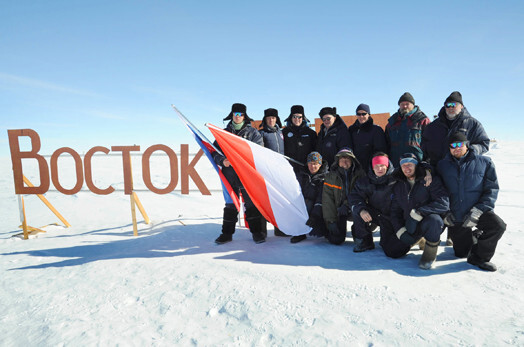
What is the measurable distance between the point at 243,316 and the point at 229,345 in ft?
1.04

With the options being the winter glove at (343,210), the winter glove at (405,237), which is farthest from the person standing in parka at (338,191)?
the winter glove at (405,237)

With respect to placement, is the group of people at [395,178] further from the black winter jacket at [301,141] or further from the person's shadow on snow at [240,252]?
the person's shadow on snow at [240,252]

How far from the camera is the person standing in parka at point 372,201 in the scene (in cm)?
357

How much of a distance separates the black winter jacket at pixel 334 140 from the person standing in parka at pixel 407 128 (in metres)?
0.69

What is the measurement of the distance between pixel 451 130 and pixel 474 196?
97 centimetres

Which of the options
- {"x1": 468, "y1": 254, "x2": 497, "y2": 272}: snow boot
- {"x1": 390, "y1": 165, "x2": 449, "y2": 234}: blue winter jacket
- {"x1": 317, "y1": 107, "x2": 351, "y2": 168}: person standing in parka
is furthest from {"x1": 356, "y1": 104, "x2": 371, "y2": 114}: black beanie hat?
{"x1": 468, "y1": 254, "x2": 497, "y2": 272}: snow boot

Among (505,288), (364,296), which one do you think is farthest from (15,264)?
(505,288)

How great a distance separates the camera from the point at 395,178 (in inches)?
138

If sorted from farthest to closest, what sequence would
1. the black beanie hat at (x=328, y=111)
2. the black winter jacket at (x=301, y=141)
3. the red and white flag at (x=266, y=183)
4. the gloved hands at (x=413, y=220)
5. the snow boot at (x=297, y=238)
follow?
the black winter jacket at (x=301, y=141) → the black beanie hat at (x=328, y=111) → the snow boot at (x=297, y=238) → the red and white flag at (x=266, y=183) → the gloved hands at (x=413, y=220)

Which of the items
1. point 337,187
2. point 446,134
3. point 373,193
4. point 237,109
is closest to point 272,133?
point 237,109

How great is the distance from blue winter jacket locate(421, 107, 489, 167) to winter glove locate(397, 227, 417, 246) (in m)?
1.11

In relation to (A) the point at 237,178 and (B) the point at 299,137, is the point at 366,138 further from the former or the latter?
(A) the point at 237,178

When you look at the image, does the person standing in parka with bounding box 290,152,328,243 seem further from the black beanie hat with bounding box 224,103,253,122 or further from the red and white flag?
the black beanie hat with bounding box 224,103,253,122

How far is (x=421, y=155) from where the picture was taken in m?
4.04
